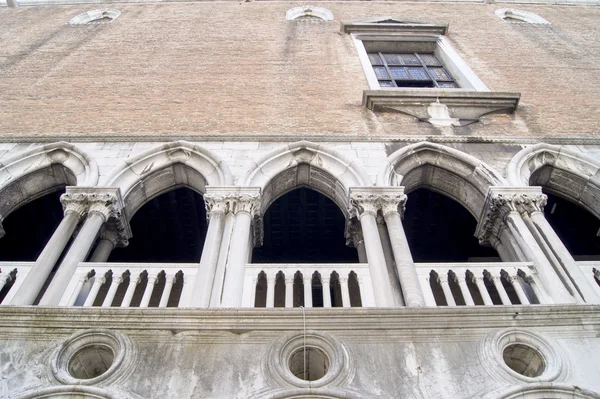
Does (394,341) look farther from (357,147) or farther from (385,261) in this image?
(357,147)

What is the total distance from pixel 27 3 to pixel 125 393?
540 inches

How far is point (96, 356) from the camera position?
4699 mm

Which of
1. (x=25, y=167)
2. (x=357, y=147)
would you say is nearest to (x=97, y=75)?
(x=25, y=167)

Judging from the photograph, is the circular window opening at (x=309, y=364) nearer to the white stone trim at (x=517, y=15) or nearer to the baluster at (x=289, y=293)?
the baluster at (x=289, y=293)

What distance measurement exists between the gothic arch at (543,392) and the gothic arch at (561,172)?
3.53 m

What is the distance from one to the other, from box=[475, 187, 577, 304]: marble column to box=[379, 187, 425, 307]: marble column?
44.1 inches

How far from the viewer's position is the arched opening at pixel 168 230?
905 centimetres

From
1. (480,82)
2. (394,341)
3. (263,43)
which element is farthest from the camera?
(263,43)

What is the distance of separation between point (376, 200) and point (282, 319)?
2.44 m

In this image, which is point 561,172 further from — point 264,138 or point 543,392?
point 543,392

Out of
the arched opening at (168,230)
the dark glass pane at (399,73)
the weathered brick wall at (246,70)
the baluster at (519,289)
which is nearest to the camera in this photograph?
the baluster at (519,289)

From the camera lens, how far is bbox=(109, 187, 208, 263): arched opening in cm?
905

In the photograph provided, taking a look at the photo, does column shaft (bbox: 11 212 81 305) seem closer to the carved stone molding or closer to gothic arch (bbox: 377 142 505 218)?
the carved stone molding

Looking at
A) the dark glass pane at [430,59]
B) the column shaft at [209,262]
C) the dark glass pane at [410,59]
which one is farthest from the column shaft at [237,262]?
the dark glass pane at [430,59]
